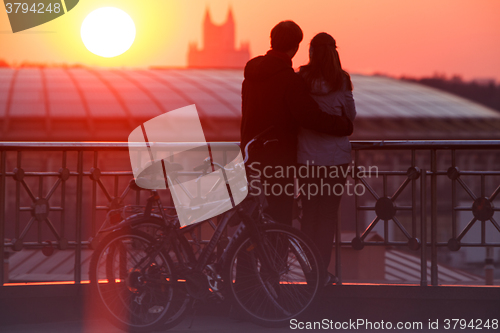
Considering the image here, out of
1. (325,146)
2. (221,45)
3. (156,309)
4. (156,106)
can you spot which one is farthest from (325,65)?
(221,45)

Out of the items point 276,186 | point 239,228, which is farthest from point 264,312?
point 276,186

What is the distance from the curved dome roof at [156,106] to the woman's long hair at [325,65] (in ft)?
81.2

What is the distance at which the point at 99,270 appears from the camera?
367 cm

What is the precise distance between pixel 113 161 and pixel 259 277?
2653cm

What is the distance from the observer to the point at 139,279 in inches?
143

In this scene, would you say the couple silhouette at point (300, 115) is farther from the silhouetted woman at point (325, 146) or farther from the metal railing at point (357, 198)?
the metal railing at point (357, 198)

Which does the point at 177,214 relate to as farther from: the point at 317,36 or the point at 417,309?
the point at 417,309

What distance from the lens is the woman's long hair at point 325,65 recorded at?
3705 mm

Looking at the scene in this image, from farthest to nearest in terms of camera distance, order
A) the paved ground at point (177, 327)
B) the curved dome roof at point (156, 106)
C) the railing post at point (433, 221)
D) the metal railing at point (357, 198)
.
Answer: the curved dome roof at point (156, 106)
the railing post at point (433, 221)
the metal railing at point (357, 198)
the paved ground at point (177, 327)

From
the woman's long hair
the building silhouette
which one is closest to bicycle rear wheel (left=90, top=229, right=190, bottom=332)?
the woman's long hair

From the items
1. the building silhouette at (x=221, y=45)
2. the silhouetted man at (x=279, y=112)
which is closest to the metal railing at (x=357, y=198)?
the silhouetted man at (x=279, y=112)

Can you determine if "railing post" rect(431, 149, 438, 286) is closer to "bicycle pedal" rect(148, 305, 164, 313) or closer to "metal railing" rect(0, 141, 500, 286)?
"metal railing" rect(0, 141, 500, 286)

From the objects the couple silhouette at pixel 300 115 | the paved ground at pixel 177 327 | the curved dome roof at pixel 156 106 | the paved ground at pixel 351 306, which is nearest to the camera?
the couple silhouette at pixel 300 115

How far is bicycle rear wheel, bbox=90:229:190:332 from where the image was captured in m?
3.62
